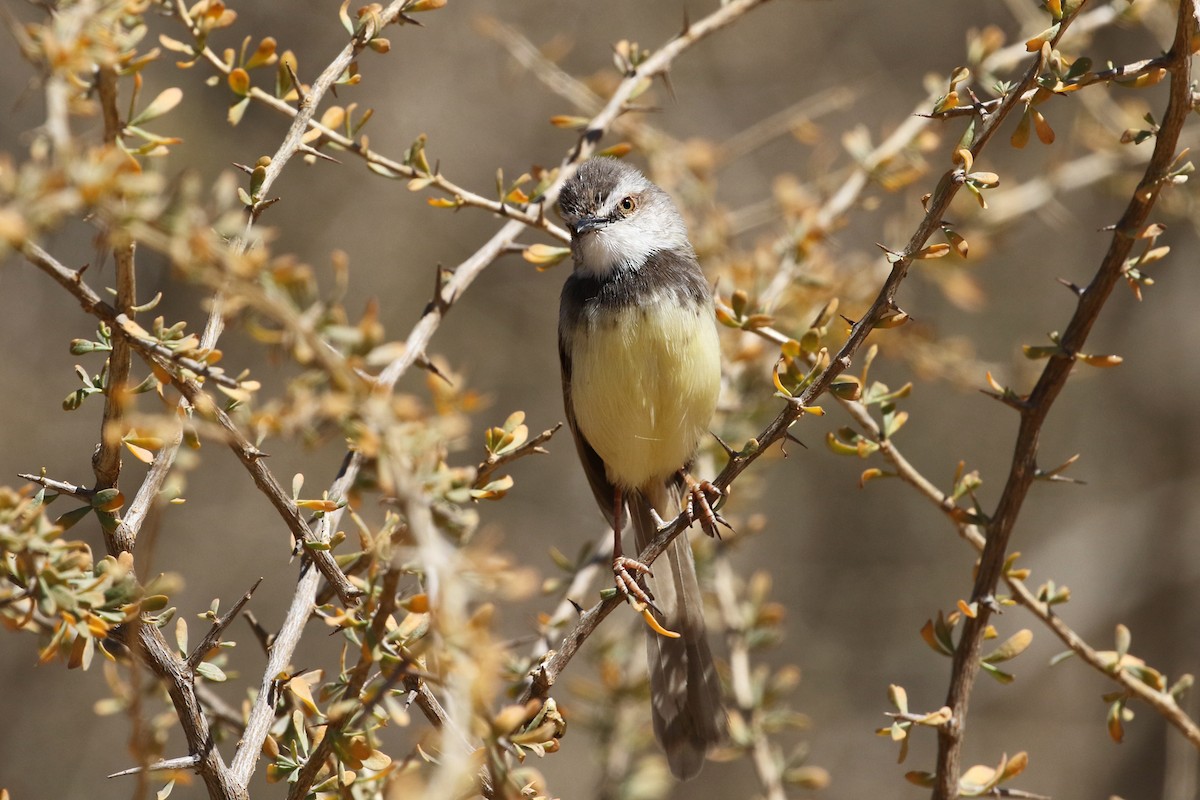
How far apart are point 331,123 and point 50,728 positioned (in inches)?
336

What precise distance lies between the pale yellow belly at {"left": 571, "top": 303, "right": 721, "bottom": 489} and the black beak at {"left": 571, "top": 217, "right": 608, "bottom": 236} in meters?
0.46

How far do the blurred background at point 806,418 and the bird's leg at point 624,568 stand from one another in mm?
5662

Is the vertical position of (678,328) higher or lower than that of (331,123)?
higher

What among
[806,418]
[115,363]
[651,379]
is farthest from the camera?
[806,418]

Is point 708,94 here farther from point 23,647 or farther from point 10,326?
point 23,647

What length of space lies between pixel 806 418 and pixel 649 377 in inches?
268

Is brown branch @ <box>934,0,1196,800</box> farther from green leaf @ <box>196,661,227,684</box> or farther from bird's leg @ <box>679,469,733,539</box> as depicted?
green leaf @ <box>196,661,227,684</box>

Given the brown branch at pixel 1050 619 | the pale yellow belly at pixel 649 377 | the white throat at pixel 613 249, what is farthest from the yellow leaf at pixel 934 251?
the white throat at pixel 613 249

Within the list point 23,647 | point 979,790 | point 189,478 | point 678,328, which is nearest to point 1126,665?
point 979,790

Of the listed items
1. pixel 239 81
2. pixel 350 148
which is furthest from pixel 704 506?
pixel 239 81

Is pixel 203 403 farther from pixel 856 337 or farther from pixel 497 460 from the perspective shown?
pixel 856 337

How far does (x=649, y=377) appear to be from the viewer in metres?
4.57

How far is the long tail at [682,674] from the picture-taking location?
429cm

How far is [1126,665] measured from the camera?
9.87ft
